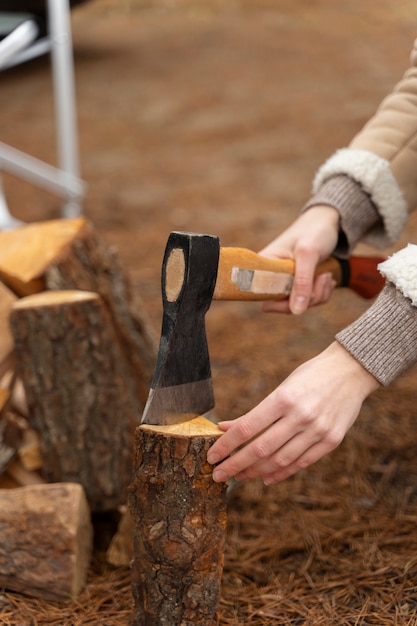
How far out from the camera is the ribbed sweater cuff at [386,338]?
1.43 meters

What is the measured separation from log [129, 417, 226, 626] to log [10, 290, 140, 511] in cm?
62

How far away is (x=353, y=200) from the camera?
1970mm

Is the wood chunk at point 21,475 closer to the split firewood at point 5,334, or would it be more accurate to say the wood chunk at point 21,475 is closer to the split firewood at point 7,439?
A: the split firewood at point 7,439

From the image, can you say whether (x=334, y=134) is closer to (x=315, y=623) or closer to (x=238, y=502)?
(x=238, y=502)

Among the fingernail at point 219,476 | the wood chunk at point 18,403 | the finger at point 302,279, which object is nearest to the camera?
the fingernail at point 219,476

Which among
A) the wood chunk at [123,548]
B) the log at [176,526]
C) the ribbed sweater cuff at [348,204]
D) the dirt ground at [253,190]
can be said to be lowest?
the dirt ground at [253,190]

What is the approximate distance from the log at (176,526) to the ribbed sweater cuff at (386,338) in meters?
0.34

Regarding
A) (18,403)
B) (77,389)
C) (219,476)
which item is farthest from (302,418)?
(18,403)

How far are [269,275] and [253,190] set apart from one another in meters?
3.79

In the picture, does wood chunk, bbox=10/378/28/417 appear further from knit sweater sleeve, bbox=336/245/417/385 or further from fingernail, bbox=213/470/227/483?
knit sweater sleeve, bbox=336/245/417/385

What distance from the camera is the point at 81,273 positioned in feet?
7.66

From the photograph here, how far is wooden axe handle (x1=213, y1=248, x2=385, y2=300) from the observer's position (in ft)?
5.33

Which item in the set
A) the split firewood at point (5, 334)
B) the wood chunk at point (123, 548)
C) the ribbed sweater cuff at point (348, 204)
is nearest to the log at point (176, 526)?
the wood chunk at point (123, 548)

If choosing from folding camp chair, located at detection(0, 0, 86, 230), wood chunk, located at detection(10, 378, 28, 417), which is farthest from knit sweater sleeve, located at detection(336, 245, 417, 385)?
folding camp chair, located at detection(0, 0, 86, 230)
